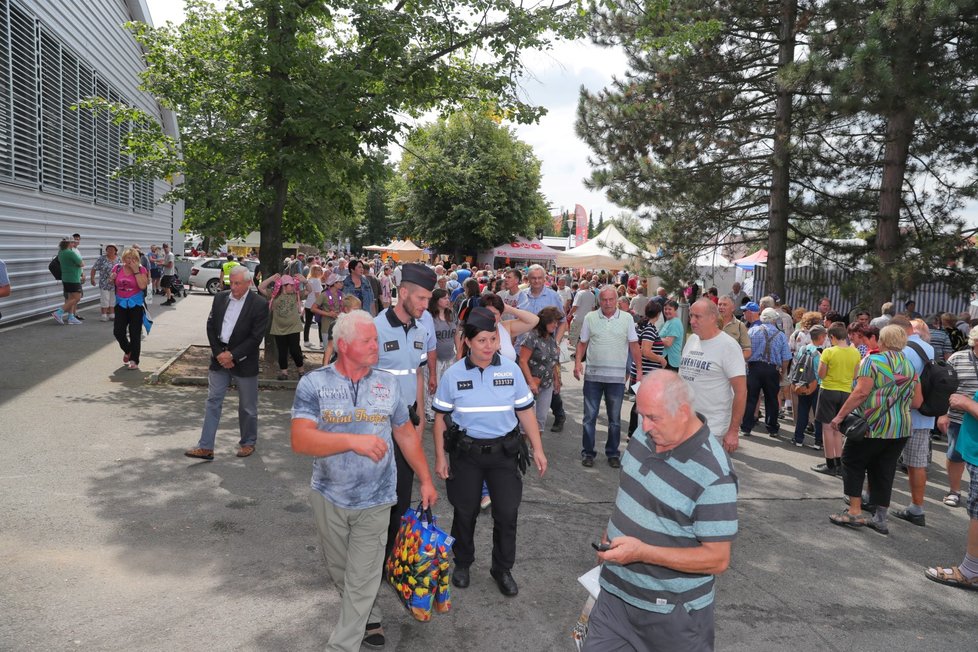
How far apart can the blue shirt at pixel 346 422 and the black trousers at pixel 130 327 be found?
8445 millimetres

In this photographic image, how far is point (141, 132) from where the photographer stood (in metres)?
12.2

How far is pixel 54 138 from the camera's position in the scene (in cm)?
1662

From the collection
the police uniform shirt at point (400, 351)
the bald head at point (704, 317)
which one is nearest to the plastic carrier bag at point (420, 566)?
the police uniform shirt at point (400, 351)

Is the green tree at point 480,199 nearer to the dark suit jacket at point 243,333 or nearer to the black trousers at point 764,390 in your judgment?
the black trousers at point 764,390

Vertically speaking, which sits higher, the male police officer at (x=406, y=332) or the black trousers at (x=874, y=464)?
the male police officer at (x=406, y=332)

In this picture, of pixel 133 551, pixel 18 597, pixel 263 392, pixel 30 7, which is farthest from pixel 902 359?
pixel 30 7

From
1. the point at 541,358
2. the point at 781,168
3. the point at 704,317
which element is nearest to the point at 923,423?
the point at 704,317

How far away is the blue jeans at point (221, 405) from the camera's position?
22.9 feet

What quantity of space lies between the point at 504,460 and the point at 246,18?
869 cm

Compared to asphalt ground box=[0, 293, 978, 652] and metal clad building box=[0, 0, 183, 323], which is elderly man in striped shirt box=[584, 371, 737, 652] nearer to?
asphalt ground box=[0, 293, 978, 652]

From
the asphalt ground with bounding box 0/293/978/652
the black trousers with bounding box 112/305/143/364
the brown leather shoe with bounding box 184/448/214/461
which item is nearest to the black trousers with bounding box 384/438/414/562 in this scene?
the asphalt ground with bounding box 0/293/978/652

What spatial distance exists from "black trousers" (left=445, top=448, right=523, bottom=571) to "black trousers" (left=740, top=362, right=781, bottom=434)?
6.12m

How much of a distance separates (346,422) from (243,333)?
395 centimetres

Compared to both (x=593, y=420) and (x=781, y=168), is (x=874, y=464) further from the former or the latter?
(x=781, y=168)
